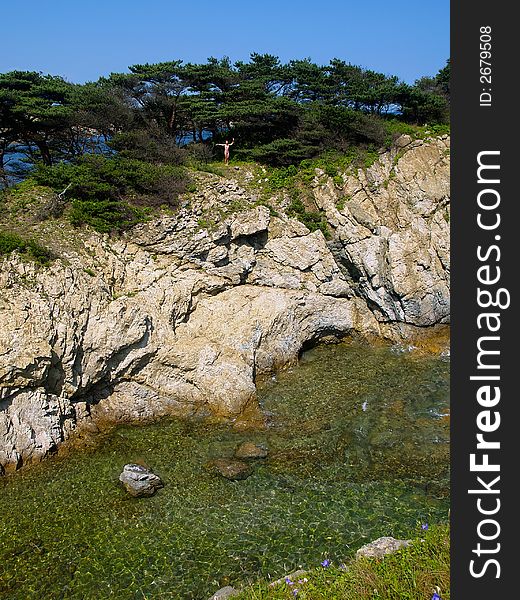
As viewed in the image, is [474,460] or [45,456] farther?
[45,456]

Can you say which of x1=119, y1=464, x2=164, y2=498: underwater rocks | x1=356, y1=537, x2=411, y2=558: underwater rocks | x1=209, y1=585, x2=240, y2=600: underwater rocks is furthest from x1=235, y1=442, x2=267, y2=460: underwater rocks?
x1=356, y1=537, x2=411, y2=558: underwater rocks

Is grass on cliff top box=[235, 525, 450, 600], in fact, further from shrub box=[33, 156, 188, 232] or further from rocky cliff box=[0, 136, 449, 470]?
shrub box=[33, 156, 188, 232]

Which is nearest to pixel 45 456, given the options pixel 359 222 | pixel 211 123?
pixel 359 222

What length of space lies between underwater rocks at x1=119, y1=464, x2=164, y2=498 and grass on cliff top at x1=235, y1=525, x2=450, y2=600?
6.53 metres

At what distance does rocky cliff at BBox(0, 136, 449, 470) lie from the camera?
56.5 ft

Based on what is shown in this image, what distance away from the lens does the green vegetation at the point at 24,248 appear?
1803cm

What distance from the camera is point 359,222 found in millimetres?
25688

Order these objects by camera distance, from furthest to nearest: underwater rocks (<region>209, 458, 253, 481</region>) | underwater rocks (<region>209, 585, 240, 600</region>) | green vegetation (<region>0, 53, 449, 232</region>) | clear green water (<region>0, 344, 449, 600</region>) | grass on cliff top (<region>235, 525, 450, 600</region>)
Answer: green vegetation (<region>0, 53, 449, 232</region>) → underwater rocks (<region>209, 458, 253, 481</region>) → clear green water (<region>0, 344, 449, 600</region>) → underwater rocks (<region>209, 585, 240, 600</region>) → grass on cliff top (<region>235, 525, 450, 600</region>)

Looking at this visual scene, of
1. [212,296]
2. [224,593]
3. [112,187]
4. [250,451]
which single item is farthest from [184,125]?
[224,593]

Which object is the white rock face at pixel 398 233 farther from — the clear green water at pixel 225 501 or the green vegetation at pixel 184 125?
the clear green water at pixel 225 501

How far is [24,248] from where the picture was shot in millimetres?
18500

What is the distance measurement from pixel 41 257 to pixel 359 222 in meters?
16.4

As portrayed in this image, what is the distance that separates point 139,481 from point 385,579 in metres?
9.58

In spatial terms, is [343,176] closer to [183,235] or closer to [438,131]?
[438,131]
